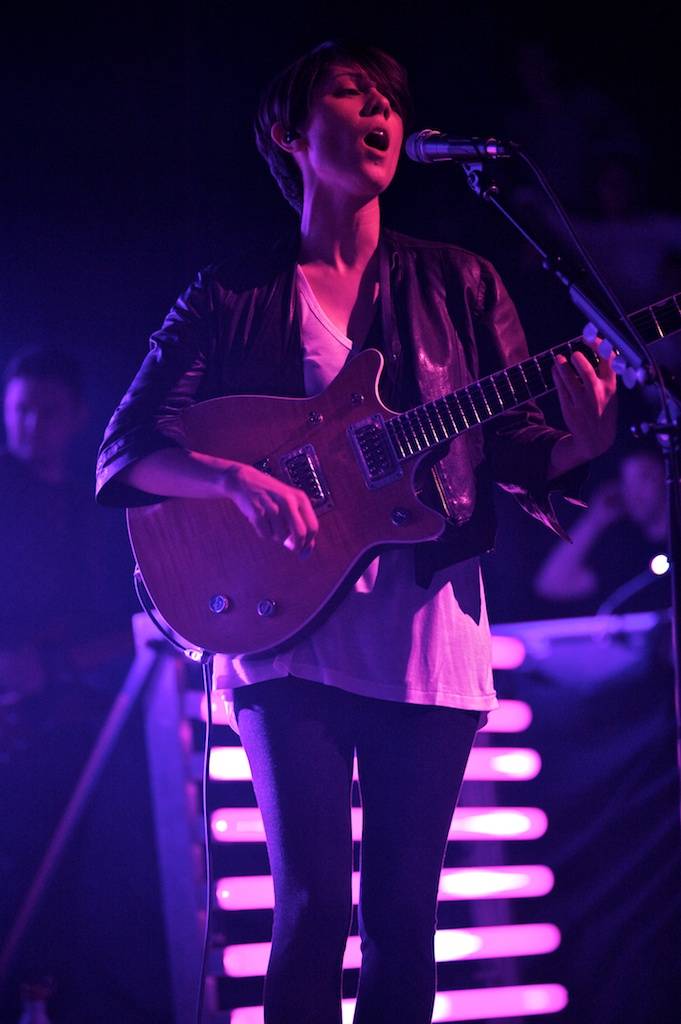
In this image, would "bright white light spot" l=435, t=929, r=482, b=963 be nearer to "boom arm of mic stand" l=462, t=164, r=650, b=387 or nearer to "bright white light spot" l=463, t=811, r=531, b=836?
"bright white light spot" l=463, t=811, r=531, b=836

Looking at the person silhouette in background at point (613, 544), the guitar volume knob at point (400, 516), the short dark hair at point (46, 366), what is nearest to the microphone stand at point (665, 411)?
the guitar volume knob at point (400, 516)

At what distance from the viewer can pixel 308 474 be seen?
6.76 ft

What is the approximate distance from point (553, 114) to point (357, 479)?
237cm

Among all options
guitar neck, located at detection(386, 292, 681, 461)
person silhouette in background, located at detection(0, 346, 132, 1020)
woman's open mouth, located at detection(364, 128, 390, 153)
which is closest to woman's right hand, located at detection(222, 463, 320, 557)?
guitar neck, located at detection(386, 292, 681, 461)

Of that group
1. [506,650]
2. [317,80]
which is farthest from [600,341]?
[506,650]

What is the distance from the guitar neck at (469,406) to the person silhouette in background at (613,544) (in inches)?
78.7

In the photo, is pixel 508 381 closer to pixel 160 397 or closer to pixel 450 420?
pixel 450 420

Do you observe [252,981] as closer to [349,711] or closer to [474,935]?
[474,935]

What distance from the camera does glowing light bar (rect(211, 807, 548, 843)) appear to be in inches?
106

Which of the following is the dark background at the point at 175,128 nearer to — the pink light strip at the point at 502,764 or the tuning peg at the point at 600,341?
the pink light strip at the point at 502,764

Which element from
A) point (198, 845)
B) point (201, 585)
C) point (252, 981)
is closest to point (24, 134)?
point (201, 585)

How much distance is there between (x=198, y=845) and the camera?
2.90 m

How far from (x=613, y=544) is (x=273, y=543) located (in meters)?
2.38

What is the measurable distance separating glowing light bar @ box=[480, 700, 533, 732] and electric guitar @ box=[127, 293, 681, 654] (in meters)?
1.20
